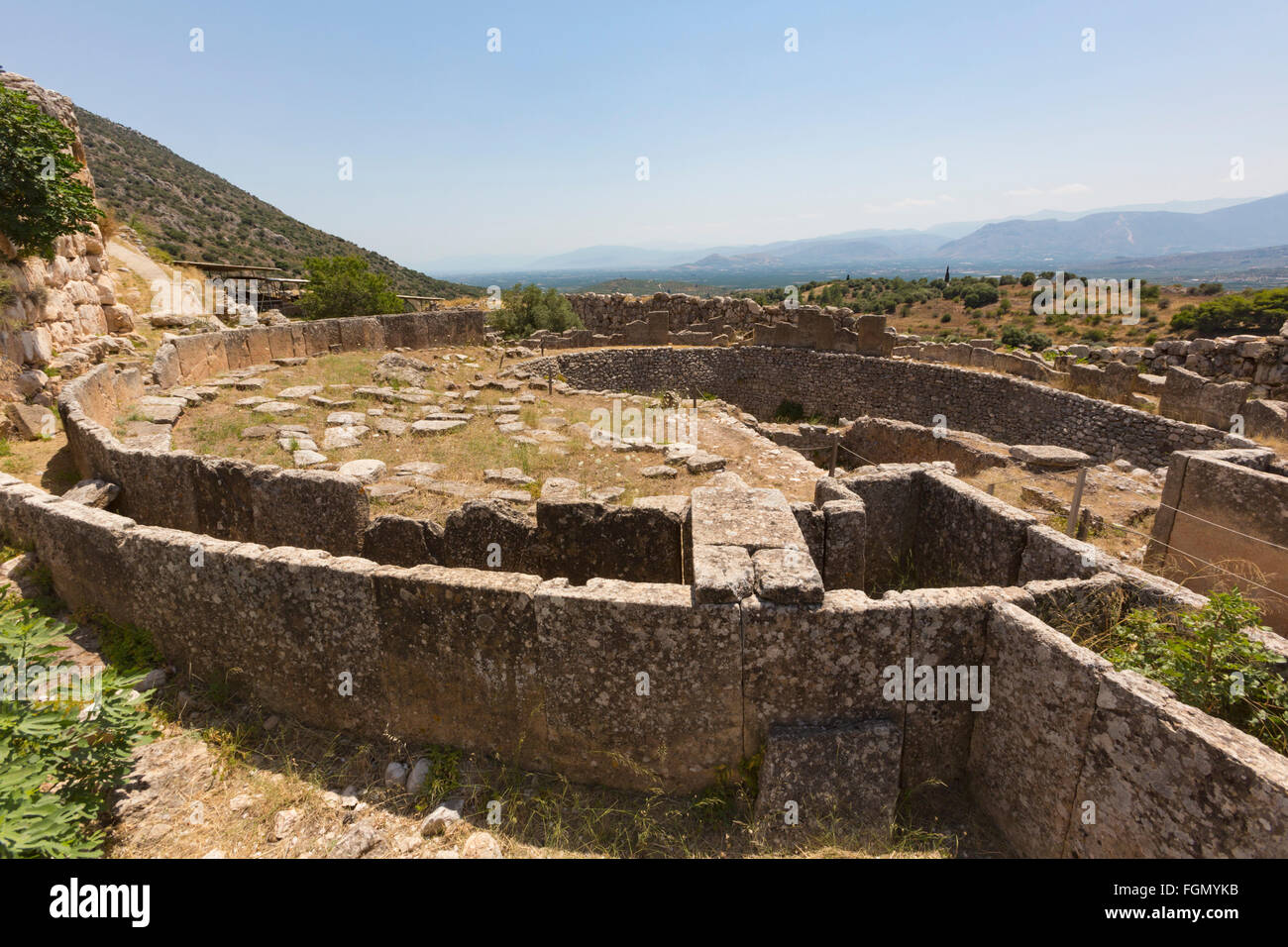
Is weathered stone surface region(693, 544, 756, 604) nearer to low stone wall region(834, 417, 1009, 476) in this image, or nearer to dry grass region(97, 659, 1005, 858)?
dry grass region(97, 659, 1005, 858)

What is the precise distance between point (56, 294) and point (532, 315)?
51.2ft

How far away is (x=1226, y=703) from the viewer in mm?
3062

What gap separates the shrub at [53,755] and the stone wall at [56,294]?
37.0ft

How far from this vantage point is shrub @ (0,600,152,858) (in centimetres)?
281

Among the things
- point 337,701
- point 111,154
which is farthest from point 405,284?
point 337,701

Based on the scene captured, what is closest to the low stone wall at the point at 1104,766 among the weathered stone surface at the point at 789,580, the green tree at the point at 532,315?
the weathered stone surface at the point at 789,580

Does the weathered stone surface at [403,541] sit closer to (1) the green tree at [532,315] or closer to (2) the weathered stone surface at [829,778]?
(2) the weathered stone surface at [829,778]

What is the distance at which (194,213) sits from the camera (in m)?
55.9

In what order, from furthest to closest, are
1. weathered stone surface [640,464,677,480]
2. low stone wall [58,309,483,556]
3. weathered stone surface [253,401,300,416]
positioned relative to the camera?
1. weathered stone surface [253,401,300,416]
2. weathered stone surface [640,464,677,480]
3. low stone wall [58,309,483,556]

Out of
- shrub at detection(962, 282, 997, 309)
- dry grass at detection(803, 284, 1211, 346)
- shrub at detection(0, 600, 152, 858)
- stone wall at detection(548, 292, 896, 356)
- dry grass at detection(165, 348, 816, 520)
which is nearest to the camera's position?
shrub at detection(0, 600, 152, 858)

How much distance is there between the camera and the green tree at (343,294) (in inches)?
980

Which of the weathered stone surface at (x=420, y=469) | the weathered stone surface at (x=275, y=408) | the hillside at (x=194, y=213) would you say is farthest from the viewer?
the hillside at (x=194, y=213)

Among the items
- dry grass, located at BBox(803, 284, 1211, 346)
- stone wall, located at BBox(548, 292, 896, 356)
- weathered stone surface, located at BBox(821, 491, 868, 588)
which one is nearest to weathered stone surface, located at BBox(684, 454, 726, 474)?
weathered stone surface, located at BBox(821, 491, 868, 588)

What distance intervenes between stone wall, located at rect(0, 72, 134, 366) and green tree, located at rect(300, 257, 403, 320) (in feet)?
27.9
